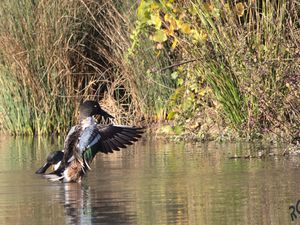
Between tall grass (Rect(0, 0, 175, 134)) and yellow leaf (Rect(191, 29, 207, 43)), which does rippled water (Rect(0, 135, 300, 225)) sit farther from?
tall grass (Rect(0, 0, 175, 134))

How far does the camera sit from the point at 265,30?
1296 cm

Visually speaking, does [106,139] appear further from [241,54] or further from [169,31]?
[169,31]

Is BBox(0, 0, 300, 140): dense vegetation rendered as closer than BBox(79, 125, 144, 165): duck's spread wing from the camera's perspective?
No

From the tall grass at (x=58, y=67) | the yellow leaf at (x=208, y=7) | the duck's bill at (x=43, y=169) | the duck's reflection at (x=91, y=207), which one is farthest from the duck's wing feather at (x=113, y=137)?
the tall grass at (x=58, y=67)

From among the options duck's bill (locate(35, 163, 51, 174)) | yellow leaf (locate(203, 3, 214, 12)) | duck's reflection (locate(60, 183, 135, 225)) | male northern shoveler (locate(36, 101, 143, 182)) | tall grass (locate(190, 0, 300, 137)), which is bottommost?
duck's reflection (locate(60, 183, 135, 225))

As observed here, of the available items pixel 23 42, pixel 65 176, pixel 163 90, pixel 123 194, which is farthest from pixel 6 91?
pixel 123 194

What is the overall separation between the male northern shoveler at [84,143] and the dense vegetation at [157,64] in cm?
161

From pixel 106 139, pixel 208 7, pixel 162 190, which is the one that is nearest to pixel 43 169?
pixel 106 139

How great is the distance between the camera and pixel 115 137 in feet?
37.7

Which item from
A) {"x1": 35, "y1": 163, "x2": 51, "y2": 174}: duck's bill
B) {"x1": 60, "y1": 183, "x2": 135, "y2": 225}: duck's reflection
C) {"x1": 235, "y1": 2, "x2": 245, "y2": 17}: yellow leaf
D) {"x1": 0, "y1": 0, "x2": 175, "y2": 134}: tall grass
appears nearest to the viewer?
{"x1": 60, "y1": 183, "x2": 135, "y2": 225}: duck's reflection

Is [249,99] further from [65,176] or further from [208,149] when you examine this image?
[65,176]

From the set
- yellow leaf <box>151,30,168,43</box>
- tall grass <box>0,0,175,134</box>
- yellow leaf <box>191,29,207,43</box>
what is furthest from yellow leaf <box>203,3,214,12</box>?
tall grass <box>0,0,175,134</box>

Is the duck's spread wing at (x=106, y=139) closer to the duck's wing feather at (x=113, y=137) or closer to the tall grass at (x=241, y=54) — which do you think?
the duck's wing feather at (x=113, y=137)

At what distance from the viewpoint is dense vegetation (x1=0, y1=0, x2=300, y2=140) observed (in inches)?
494
